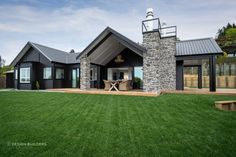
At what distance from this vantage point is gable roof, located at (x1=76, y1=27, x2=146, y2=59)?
967 centimetres

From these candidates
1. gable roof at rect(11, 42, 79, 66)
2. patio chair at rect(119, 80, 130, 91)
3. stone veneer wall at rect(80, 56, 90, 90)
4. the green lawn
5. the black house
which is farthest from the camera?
the black house

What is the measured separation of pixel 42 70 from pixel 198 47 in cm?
1433

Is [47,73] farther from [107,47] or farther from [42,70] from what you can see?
[107,47]

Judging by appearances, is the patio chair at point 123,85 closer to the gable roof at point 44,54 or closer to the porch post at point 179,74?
the porch post at point 179,74

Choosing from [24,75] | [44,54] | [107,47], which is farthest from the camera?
[24,75]

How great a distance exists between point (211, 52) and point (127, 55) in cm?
638

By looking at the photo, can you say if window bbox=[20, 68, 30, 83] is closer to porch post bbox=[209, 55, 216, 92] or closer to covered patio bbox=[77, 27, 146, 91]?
covered patio bbox=[77, 27, 146, 91]

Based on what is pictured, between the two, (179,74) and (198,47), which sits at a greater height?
(198,47)

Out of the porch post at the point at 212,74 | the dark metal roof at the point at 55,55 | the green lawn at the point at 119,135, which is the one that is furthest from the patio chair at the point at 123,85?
the dark metal roof at the point at 55,55

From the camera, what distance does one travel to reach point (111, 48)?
1241 centimetres

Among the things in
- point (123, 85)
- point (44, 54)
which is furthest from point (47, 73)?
point (123, 85)

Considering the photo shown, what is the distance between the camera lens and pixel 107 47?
1193cm

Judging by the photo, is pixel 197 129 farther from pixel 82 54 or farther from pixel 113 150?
pixel 82 54

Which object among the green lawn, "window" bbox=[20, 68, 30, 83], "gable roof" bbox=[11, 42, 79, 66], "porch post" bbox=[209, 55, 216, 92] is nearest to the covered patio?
"gable roof" bbox=[11, 42, 79, 66]
